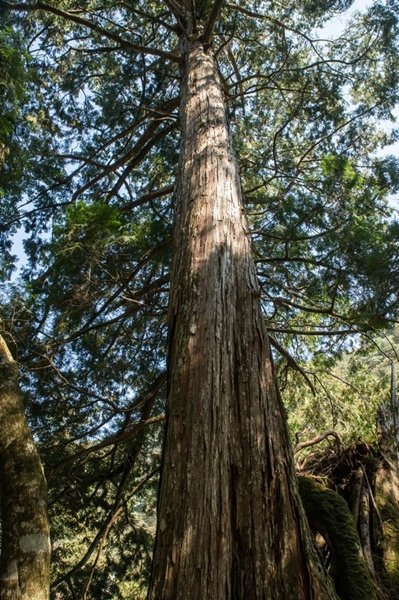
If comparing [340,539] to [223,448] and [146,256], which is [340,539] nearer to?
[223,448]

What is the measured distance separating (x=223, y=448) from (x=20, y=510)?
1.31 metres

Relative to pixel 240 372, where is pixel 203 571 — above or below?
below

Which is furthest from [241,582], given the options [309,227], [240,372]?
[309,227]

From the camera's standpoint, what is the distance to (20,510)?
2.54m

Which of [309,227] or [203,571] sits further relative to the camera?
[309,227]

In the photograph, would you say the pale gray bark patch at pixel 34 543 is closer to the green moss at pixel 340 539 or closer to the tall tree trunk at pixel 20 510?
the tall tree trunk at pixel 20 510

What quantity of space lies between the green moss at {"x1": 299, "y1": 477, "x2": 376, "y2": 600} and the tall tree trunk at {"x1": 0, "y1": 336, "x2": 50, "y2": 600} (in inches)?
60.0

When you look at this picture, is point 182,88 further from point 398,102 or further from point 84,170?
point 398,102

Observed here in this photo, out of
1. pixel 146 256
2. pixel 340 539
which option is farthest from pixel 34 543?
pixel 146 256

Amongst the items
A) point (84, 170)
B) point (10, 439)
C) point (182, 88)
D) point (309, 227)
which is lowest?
point (10, 439)

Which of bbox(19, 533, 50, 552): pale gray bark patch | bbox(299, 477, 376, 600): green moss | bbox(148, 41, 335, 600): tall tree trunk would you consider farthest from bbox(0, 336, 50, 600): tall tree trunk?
bbox(299, 477, 376, 600): green moss

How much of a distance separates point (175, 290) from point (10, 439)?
4.27ft

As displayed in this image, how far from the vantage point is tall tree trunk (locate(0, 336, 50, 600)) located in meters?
2.29

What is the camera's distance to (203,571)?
1.58m
